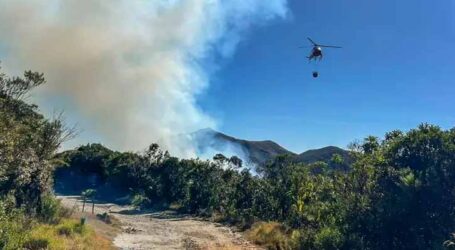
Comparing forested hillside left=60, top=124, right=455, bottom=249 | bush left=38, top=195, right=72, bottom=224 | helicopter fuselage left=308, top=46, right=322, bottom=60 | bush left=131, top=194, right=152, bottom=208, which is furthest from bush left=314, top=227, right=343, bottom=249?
bush left=131, top=194, right=152, bottom=208

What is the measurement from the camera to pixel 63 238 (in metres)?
20.6

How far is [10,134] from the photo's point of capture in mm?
19297

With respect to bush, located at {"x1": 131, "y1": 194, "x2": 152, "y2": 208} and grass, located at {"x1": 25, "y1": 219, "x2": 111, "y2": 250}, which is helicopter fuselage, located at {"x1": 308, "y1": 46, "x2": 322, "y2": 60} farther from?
bush, located at {"x1": 131, "y1": 194, "x2": 152, "y2": 208}

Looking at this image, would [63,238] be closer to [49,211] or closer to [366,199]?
[49,211]

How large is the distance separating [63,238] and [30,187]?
29.4ft

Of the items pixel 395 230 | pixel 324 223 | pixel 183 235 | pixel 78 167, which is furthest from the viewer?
pixel 78 167

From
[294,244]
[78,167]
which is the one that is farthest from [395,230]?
[78,167]

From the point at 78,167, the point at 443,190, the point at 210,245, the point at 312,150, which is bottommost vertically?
the point at 210,245

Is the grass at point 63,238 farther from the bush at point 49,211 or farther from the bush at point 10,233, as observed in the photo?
the bush at point 49,211

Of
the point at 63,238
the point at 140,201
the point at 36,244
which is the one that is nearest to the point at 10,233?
the point at 36,244

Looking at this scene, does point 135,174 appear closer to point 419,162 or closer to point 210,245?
point 210,245

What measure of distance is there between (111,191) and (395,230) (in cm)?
7397

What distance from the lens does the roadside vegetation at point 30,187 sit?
17359mm

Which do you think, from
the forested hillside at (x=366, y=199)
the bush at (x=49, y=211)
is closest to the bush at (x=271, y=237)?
the forested hillside at (x=366, y=199)
